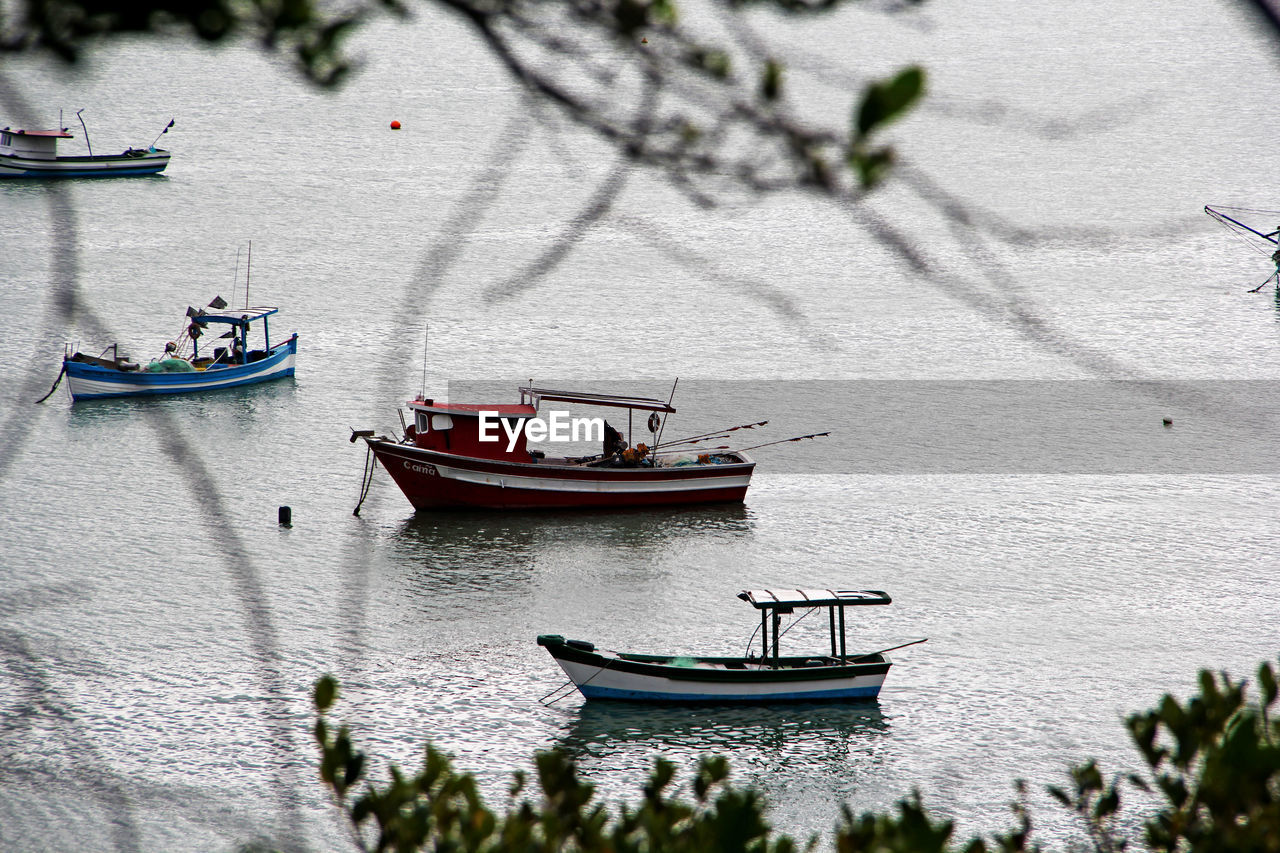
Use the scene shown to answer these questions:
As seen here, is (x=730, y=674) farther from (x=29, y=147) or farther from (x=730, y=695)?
(x=29, y=147)

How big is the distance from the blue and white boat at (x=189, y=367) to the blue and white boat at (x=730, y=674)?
2549 centimetres

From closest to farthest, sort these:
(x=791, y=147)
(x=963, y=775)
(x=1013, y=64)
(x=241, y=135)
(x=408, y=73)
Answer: (x=791, y=147) < (x=963, y=775) < (x=1013, y=64) < (x=241, y=135) < (x=408, y=73)

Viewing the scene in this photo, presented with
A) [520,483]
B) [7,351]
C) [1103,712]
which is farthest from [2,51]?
[7,351]

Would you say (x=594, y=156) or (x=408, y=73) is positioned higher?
(x=408, y=73)

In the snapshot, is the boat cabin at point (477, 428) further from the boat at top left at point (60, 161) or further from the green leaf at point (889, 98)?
the boat at top left at point (60, 161)

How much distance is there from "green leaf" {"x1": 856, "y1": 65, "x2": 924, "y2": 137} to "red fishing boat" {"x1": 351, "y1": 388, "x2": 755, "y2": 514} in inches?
1245

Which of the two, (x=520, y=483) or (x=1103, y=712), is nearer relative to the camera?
(x=1103, y=712)

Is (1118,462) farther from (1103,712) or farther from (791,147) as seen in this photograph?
(791,147)

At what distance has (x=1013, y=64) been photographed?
238 ft

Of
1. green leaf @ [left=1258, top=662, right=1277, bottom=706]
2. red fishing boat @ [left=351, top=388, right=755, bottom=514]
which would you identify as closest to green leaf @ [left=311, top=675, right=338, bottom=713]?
green leaf @ [left=1258, top=662, right=1277, bottom=706]

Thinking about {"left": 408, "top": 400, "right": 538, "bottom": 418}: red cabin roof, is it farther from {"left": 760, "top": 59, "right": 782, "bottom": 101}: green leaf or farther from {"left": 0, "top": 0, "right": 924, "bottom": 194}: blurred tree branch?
{"left": 760, "top": 59, "right": 782, "bottom": 101}: green leaf

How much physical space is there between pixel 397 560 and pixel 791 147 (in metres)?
27.9

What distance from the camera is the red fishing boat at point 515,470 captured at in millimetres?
35750

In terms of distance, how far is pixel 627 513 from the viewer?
120 ft
